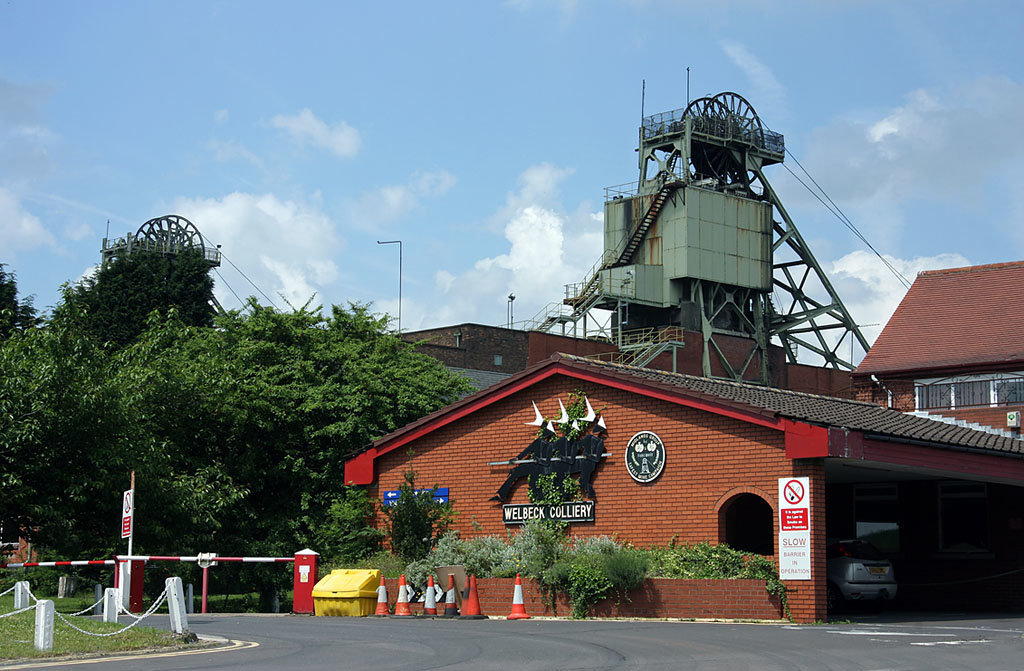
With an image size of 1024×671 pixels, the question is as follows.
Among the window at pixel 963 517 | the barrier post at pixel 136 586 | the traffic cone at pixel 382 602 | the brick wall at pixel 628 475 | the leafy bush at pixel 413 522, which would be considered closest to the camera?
the barrier post at pixel 136 586

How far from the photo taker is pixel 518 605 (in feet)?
72.3

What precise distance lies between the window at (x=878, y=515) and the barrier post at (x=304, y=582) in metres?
12.4

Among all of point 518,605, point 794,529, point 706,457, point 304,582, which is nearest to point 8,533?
point 304,582

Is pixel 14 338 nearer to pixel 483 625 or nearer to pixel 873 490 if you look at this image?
pixel 483 625

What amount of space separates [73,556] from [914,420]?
19.1 metres

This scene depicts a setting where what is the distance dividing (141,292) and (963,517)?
5611 cm

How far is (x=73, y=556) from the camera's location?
1091 inches

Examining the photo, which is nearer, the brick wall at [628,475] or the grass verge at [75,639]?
the grass verge at [75,639]

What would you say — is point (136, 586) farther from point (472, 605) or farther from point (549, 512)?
point (549, 512)

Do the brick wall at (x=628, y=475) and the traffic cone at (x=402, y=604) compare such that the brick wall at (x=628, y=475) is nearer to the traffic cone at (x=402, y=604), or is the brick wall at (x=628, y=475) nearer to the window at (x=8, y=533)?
the traffic cone at (x=402, y=604)

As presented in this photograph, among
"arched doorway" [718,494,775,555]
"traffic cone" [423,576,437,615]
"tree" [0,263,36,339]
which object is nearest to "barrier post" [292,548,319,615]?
"traffic cone" [423,576,437,615]

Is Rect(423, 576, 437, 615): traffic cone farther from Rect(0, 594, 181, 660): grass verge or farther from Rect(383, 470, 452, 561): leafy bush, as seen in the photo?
Rect(0, 594, 181, 660): grass verge

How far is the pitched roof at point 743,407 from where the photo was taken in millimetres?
22766

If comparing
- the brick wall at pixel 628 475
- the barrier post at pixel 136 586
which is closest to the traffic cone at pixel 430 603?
the brick wall at pixel 628 475
